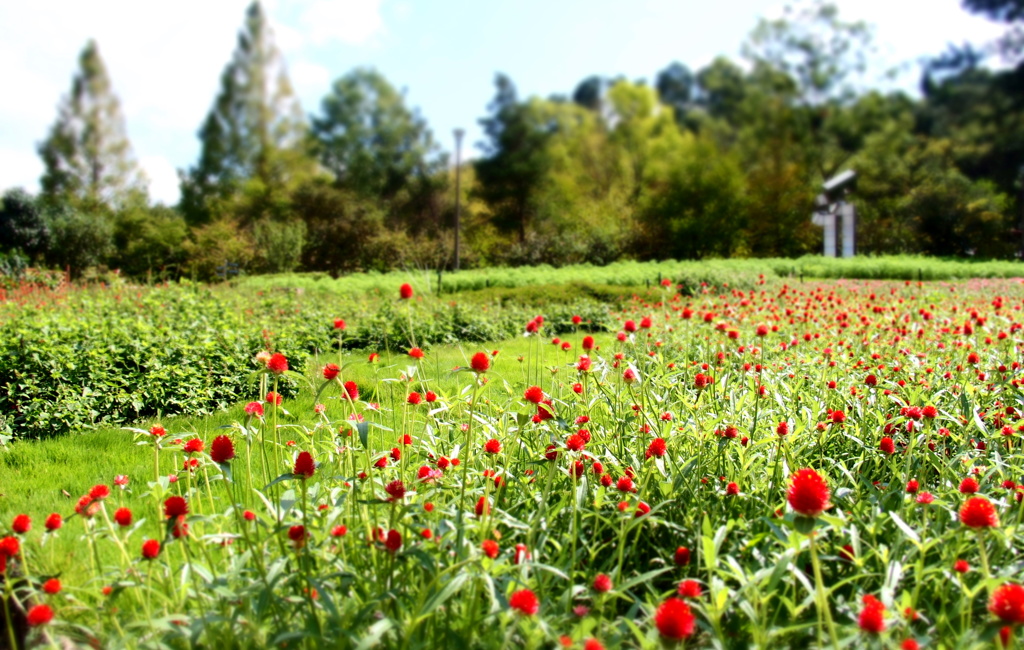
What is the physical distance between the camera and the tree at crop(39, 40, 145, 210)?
22938mm

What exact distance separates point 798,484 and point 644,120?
14965 millimetres

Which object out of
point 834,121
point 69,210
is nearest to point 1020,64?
point 834,121

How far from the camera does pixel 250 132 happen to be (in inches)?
952

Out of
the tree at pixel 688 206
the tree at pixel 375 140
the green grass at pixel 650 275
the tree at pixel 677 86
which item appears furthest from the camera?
the tree at pixel 375 140

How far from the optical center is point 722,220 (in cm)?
1789

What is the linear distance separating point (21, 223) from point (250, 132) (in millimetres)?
7519

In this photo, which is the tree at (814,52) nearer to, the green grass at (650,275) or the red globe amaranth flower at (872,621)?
the green grass at (650,275)

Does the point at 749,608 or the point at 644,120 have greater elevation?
the point at 644,120

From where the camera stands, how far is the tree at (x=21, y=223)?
63.9ft

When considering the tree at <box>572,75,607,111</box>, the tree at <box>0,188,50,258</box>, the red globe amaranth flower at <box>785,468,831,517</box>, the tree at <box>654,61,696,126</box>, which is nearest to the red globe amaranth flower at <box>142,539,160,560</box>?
the red globe amaranth flower at <box>785,468,831,517</box>

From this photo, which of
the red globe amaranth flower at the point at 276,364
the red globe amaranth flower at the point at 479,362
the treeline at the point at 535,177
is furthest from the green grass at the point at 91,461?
the treeline at the point at 535,177

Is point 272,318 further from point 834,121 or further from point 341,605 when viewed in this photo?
point 834,121

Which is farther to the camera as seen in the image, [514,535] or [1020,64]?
[1020,64]

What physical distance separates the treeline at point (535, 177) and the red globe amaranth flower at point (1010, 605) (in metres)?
10.9
